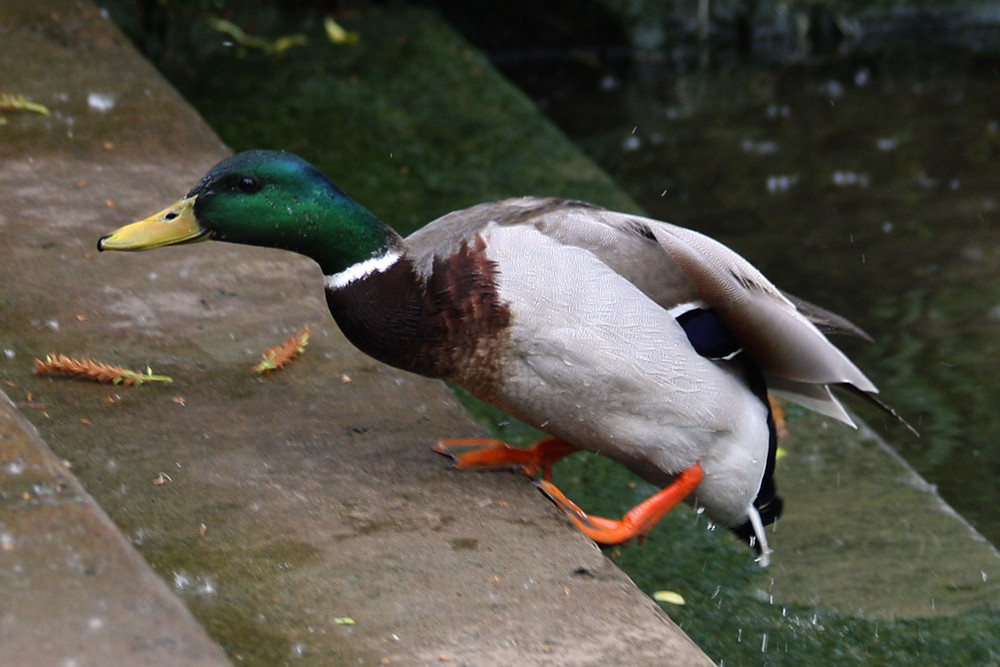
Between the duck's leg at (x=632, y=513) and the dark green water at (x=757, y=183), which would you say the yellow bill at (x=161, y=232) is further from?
the dark green water at (x=757, y=183)

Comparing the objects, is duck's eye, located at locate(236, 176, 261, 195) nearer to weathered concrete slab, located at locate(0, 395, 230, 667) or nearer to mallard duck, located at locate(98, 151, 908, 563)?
mallard duck, located at locate(98, 151, 908, 563)

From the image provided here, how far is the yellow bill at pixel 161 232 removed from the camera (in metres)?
2.68

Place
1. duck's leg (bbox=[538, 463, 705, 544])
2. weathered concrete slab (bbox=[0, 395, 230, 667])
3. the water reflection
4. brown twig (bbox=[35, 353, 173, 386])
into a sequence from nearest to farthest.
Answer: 1. weathered concrete slab (bbox=[0, 395, 230, 667])
2. duck's leg (bbox=[538, 463, 705, 544])
3. brown twig (bbox=[35, 353, 173, 386])
4. the water reflection

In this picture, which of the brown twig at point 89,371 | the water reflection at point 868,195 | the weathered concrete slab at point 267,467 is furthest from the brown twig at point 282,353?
the water reflection at point 868,195

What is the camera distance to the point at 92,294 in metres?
3.41

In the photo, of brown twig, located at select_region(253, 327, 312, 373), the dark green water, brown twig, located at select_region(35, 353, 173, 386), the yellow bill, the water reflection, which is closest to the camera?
the yellow bill

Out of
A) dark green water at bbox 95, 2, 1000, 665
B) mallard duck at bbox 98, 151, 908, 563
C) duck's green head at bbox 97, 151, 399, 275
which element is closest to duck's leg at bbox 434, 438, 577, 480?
mallard duck at bbox 98, 151, 908, 563

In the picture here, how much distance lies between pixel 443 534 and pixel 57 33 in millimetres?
3261

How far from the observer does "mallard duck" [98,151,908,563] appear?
2.68 meters

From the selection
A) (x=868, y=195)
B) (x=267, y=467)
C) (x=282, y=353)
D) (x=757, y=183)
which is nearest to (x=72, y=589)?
(x=267, y=467)

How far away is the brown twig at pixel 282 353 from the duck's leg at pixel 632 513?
0.74 meters

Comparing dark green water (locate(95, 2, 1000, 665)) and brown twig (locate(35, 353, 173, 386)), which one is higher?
brown twig (locate(35, 353, 173, 386))

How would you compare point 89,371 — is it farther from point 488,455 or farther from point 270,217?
point 488,455

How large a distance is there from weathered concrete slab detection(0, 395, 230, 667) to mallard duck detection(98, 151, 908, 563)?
2.24 ft
